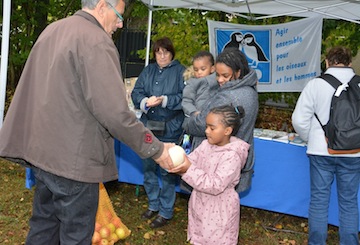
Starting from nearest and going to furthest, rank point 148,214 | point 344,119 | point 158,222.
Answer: point 344,119
point 158,222
point 148,214

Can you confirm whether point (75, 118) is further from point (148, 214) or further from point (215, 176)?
point (148, 214)

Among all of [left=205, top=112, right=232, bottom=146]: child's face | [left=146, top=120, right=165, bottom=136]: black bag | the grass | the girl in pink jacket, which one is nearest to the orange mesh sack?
the grass

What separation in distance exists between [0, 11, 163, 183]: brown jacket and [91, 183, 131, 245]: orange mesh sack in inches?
51.2

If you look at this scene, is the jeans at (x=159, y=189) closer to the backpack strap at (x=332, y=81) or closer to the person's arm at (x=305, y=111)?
the person's arm at (x=305, y=111)

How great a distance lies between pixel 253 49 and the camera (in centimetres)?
675

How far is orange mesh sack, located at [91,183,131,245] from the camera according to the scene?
3764 mm

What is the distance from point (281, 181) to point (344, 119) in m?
1.07

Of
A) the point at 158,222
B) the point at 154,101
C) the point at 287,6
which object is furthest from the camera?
the point at 287,6

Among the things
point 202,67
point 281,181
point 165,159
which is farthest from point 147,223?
point 165,159

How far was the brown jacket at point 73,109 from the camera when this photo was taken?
2.36 metres

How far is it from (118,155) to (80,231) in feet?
7.92

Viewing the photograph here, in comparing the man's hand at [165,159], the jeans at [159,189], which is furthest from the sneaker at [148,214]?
the man's hand at [165,159]

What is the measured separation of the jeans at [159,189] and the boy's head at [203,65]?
3.23ft

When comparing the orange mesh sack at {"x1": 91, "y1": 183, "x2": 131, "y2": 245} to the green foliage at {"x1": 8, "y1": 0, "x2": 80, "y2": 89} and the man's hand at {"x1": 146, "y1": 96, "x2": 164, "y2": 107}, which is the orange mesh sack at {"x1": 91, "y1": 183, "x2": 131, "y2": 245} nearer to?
the man's hand at {"x1": 146, "y1": 96, "x2": 164, "y2": 107}
